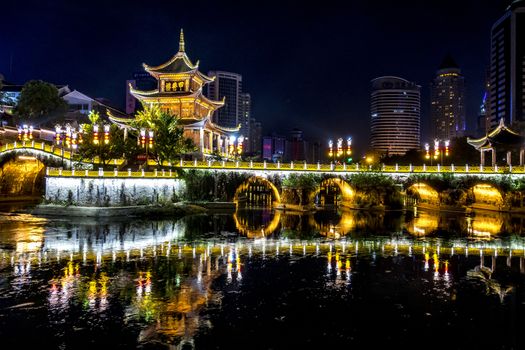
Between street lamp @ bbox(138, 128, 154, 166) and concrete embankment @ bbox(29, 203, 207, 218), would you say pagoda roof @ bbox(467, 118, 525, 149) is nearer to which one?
concrete embankment @ bbox(29, 203, 207, 218)

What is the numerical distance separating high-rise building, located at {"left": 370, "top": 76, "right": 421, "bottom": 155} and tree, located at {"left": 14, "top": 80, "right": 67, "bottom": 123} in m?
139

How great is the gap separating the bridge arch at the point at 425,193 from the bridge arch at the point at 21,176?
43.1 metres

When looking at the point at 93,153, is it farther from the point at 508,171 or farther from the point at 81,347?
the point at 508,171

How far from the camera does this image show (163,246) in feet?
90.8

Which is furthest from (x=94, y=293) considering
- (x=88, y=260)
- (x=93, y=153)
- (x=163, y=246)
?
(x=93, y=153)

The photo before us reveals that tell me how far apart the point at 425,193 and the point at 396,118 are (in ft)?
441

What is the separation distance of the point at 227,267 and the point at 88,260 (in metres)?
6.56

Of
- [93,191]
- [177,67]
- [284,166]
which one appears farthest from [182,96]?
[93,191]

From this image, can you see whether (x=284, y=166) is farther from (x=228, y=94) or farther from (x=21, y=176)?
(x=228, y=94)

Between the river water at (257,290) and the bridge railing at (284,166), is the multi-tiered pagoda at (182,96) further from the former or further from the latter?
the river water at (257,290)

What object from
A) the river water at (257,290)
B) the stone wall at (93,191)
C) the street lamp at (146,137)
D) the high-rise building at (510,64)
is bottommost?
the river water at (257,290)

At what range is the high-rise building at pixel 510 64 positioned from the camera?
4353 inches

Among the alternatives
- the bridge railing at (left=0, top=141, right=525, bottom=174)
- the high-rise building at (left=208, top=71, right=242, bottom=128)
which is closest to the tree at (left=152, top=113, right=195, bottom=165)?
the bridge railing at (left=0, top=141, right=525, bottom=174)

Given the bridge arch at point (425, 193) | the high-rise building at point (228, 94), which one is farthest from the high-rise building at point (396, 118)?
the bridge arch at point (425, 193)
